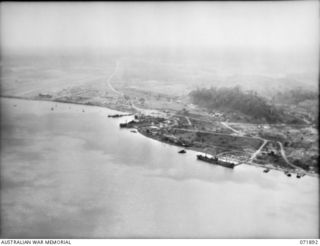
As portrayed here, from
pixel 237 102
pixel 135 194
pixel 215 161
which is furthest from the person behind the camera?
pixel 237 102

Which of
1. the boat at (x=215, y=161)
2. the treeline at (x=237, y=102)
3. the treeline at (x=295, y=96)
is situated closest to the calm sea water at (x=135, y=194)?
the boat at (x=215, y=161)

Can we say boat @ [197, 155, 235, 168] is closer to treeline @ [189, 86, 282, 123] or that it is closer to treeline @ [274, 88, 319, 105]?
treeline @ [189, 86, 282, 123]

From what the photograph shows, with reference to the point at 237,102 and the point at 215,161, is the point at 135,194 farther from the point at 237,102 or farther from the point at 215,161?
Answer: the point at 237,102

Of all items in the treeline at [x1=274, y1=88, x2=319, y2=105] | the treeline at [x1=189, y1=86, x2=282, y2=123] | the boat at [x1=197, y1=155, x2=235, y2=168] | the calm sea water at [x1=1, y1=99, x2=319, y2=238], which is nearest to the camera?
the calm sea water at [x1=1, y1=99, x2=319, y2=238]

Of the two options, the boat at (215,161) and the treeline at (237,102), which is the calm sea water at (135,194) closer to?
the boat at (215,161)

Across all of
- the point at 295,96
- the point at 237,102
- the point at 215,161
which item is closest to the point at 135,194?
the point at 215,161

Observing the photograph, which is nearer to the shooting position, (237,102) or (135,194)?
(135,194)

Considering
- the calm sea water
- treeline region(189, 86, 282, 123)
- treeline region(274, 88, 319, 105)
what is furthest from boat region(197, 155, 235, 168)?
treeline region(274, 88, 319, 105)
